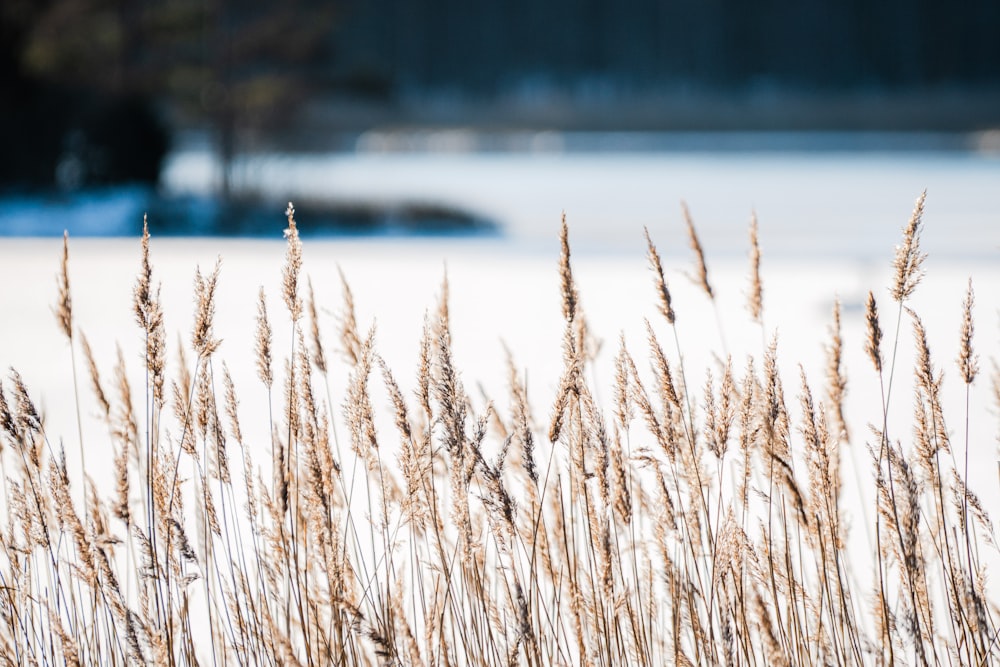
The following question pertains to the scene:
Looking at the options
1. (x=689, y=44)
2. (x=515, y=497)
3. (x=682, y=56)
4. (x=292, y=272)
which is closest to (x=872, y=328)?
(x=515, y=497)

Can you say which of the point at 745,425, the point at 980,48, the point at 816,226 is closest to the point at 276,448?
the point at 745,425

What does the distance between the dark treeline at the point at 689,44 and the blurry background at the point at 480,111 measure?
12 centimetres

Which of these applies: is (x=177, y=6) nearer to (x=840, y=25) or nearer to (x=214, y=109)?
(x=214, y=109)

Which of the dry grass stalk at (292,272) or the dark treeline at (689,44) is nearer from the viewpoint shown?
the dry grass stalk at (292,272)

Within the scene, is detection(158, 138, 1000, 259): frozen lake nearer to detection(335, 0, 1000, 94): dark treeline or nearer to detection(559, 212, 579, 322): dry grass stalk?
detection(559, 212, 579, 322): dry grass stalk

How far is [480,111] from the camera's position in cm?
5050

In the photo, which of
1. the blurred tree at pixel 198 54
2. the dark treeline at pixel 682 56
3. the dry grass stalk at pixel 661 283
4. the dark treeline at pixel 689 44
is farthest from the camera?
the dark treeline at pixel 689 44

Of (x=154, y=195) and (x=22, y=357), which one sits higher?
(x=154, y=195)

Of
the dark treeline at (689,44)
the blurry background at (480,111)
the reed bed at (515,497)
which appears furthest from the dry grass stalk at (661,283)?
the dark treeline at (689,44)

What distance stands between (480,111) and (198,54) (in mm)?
32848

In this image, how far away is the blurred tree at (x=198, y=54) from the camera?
16.2m

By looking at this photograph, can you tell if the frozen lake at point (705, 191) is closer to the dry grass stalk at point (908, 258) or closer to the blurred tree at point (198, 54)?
the blurred tree at point (198, 54)

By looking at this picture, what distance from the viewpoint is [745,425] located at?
1.84 meters

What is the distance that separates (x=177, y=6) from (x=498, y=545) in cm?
1909
